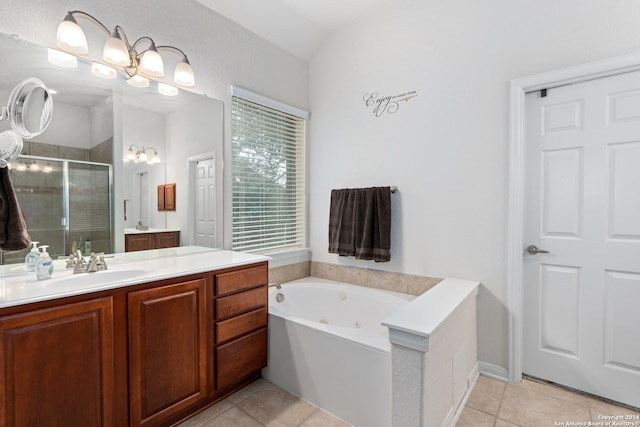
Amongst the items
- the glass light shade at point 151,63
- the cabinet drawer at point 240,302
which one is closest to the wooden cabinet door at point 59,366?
the cabinet drawer at point 240,302

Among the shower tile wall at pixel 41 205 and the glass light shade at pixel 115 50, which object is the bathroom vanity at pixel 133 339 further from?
the glass light shade at pixel 115 50

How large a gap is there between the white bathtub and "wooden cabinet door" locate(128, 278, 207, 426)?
1.65ft

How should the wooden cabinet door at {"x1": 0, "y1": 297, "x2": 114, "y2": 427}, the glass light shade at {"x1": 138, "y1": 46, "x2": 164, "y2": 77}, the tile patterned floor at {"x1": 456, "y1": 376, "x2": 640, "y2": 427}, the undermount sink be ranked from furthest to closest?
the glass light shade at {"x1": 138, "y1": 46, "x2": 164, "y2": 77} < the tile patterned floor at {"x1": 456, "y1": 376, "x2": 640, "y2": 427} < the undermount sink < the wooden cabinet door at {"x1": 0, "y1": 297, "x2": 114, "y2": 427}

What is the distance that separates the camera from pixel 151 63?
1.87 m

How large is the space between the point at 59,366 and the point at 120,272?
53cm

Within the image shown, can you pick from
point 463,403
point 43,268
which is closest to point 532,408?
point 463,403

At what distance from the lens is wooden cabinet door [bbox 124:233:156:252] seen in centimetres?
189

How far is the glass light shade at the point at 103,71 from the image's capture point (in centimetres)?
174

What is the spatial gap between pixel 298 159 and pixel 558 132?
7.01 feet

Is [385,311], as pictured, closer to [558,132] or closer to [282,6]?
[558,132]

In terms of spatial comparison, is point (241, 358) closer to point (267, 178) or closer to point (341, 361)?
point (341, 361)

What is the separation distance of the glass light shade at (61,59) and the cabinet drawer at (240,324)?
1.66 meters

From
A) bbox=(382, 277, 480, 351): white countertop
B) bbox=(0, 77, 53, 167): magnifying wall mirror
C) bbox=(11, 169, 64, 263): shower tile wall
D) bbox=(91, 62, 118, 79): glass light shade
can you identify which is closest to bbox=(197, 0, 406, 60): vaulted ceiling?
bbox=(91, 62, 118, 79): glass light shade

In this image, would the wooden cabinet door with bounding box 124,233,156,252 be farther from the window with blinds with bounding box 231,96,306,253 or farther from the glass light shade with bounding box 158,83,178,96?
the glass light shade with bounding box 158,83,178,96
